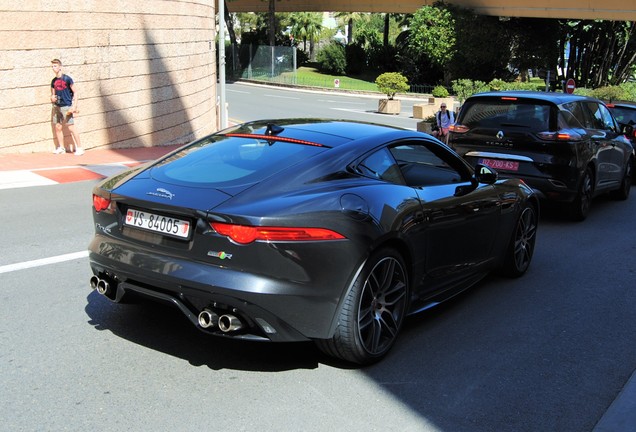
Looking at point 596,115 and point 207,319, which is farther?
point 596,115

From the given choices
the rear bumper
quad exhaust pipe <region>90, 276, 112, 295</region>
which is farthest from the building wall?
quad exhaust pipe <region>90, 276, 112, 295</region>

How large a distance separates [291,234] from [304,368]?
0.99m

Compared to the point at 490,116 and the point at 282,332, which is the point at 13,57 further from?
the point at 282,332

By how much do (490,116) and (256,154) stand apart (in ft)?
18.4

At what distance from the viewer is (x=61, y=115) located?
14211 mm

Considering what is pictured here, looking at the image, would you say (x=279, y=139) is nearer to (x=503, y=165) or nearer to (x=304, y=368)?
(x=304, y=368)

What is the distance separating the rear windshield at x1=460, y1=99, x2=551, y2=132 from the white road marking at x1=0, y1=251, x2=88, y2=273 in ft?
18.2

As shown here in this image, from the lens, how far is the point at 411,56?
5644cm

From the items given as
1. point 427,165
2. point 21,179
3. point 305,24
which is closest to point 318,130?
point 427,165

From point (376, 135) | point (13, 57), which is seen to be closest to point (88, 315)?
point (376, 135)

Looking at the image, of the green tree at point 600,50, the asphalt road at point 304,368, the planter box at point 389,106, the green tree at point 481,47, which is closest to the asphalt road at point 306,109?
the planter box at point 389,106

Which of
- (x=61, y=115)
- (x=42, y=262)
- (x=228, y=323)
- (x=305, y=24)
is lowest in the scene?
(x=42, y=262)

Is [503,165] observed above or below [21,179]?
above

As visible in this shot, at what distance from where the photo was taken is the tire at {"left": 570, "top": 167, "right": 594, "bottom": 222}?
977 cm
